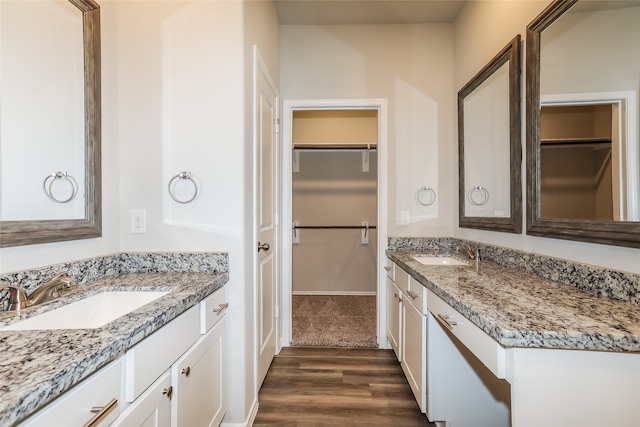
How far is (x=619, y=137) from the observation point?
3.49ft

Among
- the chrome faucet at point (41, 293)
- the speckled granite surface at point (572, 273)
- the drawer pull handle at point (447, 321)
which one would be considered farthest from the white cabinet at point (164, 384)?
the speckled granite surface at point (572, 273)

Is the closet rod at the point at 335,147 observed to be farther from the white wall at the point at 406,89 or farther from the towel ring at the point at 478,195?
the towel ring at the point at 478,195

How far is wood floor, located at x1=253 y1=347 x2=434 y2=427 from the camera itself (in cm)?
171

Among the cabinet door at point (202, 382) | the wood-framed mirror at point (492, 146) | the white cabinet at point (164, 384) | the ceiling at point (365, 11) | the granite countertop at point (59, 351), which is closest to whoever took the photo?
the granite countertop at point (59, 351)

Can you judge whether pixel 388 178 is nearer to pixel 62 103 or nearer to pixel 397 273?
pixel 397 273

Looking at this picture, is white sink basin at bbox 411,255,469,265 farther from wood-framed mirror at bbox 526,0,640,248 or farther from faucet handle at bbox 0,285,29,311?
faucet handle at bbox 0,285,29,311

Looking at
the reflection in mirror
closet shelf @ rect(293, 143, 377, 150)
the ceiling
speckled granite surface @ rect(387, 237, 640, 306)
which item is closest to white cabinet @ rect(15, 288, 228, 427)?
the reflection in mirror

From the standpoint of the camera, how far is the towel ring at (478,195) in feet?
6.69

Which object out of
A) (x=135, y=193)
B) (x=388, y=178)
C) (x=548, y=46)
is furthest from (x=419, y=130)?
(x=135, y=193)

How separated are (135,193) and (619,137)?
2.10 metres

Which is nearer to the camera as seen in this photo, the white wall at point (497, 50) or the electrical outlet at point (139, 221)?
the white wall at point (497, 50)

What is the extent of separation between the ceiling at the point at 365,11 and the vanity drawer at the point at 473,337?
218 centimetres

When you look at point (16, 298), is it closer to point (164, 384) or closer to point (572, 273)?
point (164, 384)

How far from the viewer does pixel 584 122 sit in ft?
4.04
